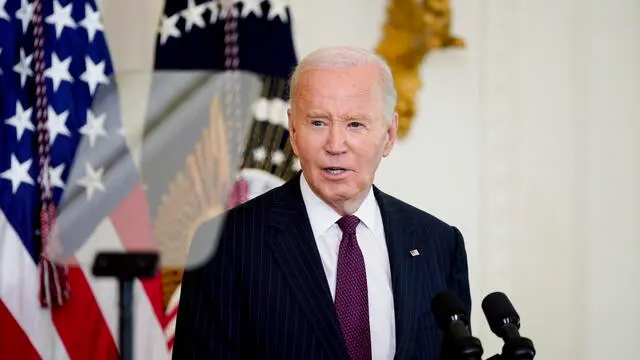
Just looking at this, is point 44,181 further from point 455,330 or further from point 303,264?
point 455,330

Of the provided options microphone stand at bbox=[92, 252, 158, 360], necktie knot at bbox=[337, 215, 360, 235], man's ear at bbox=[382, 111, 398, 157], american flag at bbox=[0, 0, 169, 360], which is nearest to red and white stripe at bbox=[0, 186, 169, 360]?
american flag at bbox=[0, 0, 169, 360]

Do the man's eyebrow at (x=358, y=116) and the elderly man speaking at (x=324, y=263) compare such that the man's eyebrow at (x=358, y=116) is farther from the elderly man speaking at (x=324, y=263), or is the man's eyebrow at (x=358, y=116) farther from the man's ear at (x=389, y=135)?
the man's ear at (x=389, y=135)

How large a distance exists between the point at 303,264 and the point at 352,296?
14cm

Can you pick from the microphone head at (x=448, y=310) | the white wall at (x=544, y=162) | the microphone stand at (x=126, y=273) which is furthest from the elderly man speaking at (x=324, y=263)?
the white wall at (x=544, y=162)

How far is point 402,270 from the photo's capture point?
2.08m

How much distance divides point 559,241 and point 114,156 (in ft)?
9.23

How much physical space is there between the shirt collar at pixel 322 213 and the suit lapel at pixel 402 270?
0.06 metres

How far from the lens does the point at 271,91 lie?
131 inches

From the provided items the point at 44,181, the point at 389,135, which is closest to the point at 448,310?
the point at 389,135

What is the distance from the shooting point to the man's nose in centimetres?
199

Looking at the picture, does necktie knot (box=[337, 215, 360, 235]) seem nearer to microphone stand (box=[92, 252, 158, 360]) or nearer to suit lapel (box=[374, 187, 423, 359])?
suit lapel (box=[374, 187, 423, 359])

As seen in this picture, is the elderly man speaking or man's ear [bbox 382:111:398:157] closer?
the elderly man speaking

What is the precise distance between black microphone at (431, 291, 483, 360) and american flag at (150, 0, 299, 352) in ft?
5.12

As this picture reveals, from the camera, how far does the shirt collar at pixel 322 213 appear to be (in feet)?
6.92
